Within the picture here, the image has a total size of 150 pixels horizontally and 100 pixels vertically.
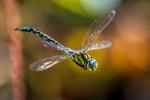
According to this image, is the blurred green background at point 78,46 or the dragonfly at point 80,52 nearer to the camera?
the dragonfly at point 80,52

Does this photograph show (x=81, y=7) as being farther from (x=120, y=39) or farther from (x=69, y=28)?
(x=120, y=39)

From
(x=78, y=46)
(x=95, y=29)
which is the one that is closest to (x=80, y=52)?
(x=95, y=29)

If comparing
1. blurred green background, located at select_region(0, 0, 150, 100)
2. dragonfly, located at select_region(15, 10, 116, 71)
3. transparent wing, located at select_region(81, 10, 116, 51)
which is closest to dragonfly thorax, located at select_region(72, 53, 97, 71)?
dragonfly, located at select_region(15, 10, 116, 71)

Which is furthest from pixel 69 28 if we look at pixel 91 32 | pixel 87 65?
pixel 87 65

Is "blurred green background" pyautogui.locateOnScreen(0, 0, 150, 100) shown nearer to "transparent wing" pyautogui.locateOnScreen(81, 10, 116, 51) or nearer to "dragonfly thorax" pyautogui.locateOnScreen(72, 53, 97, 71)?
"transparent wing" pyautogui.locateOnScreen(81, 10, 116, 51)

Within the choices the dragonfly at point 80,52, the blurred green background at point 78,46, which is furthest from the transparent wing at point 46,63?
the blurred green background at point 78,46

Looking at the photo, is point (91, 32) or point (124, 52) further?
point (124, 52)

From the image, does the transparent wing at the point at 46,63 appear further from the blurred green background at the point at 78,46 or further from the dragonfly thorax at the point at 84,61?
the blurred green background at the point at 78,46

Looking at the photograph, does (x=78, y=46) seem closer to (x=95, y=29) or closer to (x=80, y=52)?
(x=95, y=29)
